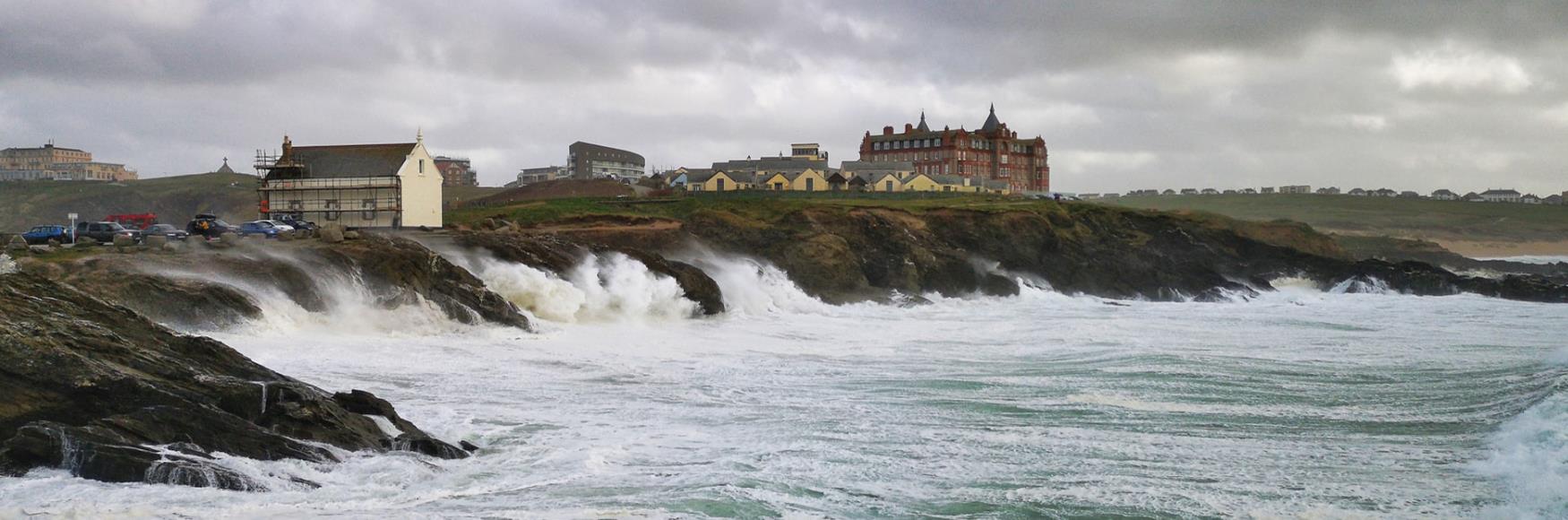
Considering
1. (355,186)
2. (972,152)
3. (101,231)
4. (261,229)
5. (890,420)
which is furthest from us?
(972,152)

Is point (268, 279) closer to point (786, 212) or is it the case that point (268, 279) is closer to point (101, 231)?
point (101, 231)

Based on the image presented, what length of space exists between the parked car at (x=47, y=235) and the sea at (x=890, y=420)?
13.6 metres

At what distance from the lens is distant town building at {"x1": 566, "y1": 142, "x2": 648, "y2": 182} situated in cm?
12700

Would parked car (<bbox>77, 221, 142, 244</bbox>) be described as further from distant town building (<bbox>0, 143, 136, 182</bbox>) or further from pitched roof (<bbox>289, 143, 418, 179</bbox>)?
distant town building (<bbox>0, 143, 136, 182</bbox>)

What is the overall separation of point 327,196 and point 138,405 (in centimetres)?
3998

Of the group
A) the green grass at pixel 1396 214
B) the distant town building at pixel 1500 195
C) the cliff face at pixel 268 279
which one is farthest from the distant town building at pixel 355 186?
the distant town building at pixel 1500 195

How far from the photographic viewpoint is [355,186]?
5000 cm

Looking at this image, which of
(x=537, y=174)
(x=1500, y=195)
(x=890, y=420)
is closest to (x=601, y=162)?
(x=537, y=174)

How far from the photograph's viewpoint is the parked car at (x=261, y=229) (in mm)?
38938

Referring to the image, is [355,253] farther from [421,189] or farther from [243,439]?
[421,189]

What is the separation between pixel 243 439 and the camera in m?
13.5

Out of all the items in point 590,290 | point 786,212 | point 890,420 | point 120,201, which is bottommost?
point 890,420

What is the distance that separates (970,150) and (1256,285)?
5632cm

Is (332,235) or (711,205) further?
(711,205)
